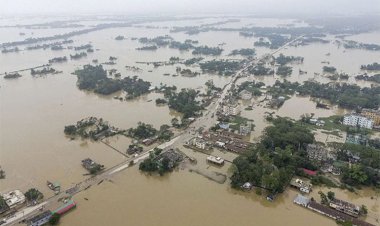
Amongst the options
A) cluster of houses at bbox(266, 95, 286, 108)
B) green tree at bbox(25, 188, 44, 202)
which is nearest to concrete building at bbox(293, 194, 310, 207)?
green tree at bbox(25, 188, 44, 202)

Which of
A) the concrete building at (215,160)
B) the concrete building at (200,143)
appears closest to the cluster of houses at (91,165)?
the concrete building at (200,143)

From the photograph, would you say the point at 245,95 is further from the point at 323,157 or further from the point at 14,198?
the point at 14,198

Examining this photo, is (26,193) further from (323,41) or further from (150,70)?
(323,41)

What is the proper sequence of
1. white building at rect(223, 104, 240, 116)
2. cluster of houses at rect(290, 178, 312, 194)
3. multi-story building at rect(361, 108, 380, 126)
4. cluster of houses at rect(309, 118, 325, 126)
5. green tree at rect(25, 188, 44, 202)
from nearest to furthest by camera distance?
green tree at rect(25, 188, 44, 202) → cluster of houses at rect(290, 178, 312, 194) → multi-story building at rect(361, 108, 380, 126) → cluster of houses at rect(309, 118, 325, 126) → white building at rect(223, 104, 240, 116)

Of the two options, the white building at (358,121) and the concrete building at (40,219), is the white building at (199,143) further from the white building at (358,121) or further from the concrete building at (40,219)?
the white building at (358,121)

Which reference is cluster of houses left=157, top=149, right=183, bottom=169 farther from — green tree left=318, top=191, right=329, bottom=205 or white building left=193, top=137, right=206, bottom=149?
green tree left=318, top=191, right=329, bottom=205

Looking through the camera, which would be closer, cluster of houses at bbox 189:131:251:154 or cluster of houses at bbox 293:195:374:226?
cluster of houses at bbox 293:195:374:226
